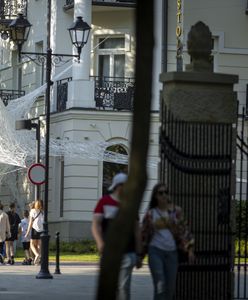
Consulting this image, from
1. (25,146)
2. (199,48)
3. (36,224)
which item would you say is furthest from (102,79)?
(199,48)

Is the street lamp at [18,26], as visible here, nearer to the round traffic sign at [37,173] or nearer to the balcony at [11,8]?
the round traffic sign at [37,173]

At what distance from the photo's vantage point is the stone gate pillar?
1622 cm

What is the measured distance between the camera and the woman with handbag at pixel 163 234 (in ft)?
48.3

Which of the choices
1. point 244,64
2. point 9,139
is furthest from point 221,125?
point 244,64

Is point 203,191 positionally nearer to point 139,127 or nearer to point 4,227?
point 139,127

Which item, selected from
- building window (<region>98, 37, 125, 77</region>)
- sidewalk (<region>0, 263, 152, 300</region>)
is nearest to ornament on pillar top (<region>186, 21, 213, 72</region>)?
sidewalk (<region>0, 263, 152, 300</region>)

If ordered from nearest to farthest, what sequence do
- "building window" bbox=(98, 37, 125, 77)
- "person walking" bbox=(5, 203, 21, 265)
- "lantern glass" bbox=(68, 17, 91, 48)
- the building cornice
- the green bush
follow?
1. "lantern glass" bbox=(68, 17, 91, 48)
2. "person walking" bbox=(5, 203, 21, 265)
3. the green bush
4. the building cornice
5. "building window" bbox=(98, 37, 125, 77)

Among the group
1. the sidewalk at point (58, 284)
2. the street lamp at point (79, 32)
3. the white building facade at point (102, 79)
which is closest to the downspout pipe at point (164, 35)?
the white building facade at point (102, 79)

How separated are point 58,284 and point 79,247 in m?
16.6

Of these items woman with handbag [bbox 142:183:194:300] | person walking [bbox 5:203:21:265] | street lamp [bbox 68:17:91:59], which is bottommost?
person walking [bbox 5:203:21:265]

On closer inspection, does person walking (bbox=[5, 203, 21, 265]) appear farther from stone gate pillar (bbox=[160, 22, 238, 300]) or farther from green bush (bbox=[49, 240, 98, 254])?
stone gate pillar (bbox=[160, 22, 238, 300])

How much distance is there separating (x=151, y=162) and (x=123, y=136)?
3612 mm

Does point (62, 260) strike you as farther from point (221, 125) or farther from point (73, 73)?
point (221, 125)

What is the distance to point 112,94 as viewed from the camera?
4488 cm
